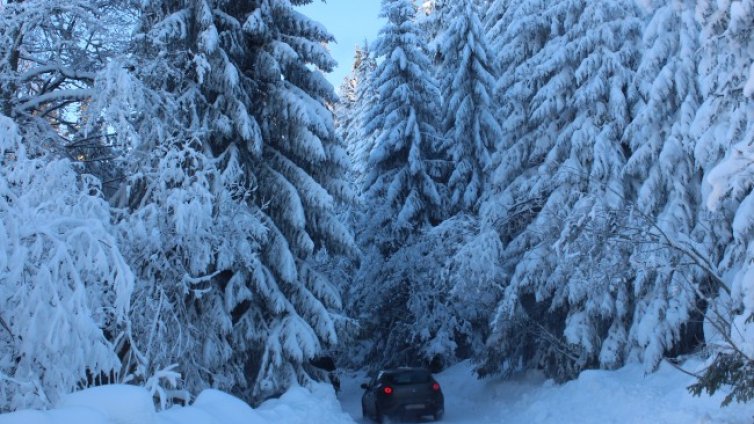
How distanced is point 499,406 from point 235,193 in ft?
31.9

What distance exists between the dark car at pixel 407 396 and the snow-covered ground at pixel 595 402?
98 centimetres

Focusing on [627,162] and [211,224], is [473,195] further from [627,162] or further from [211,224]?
[211,224]

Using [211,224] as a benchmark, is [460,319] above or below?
below

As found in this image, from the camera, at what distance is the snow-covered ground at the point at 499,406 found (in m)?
5.02

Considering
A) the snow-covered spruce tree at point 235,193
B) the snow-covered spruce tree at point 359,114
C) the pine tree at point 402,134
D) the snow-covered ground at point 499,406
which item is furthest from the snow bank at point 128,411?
the snow-covered spruce tree at point 359,114

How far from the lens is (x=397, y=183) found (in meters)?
25.2

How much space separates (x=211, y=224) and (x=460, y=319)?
14.3 metres

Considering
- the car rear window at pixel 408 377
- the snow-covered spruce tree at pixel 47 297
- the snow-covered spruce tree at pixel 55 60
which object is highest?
the snow-covered spruce tree at pixel 55 60

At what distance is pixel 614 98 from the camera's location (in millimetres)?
16938

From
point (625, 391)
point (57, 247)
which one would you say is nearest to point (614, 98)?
point (625, 391)

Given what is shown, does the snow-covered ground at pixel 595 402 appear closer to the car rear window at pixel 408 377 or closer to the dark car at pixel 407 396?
the dark car at pixel 407 396

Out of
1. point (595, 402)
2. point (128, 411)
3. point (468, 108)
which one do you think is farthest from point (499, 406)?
point (128, 411)

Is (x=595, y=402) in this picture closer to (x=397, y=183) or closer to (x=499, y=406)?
(x=499, y=406)

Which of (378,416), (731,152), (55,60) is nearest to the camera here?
(731,152)
